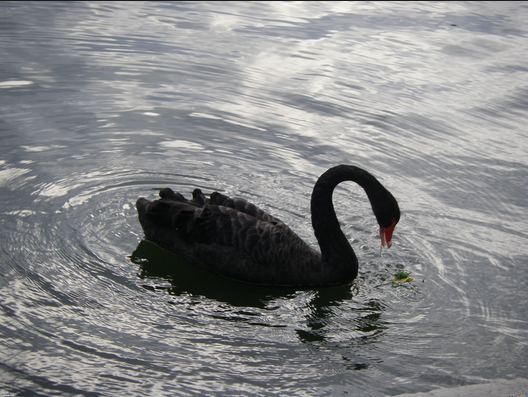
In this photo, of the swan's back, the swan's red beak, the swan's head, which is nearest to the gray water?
the swan's back

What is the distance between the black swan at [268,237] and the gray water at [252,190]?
13 centimetres

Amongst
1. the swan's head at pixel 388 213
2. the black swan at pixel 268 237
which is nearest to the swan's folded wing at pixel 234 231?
the black swan at pixel 268 237

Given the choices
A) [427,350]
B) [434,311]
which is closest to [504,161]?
[434,311]

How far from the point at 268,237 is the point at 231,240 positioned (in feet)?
0.91

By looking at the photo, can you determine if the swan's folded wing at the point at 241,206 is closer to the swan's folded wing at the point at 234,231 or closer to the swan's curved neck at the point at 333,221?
the swan's folded wing at the point at 234,231

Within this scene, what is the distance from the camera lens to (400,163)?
6.59m

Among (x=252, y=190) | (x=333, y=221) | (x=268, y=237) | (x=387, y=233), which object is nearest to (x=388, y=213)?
(x=387, y=233)

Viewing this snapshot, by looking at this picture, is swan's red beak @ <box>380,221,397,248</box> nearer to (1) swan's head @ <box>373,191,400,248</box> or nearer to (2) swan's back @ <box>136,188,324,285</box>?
(1) swan's head @ <box>373,191,400,248</box>

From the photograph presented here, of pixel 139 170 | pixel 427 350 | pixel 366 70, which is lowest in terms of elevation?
pixel 427 350

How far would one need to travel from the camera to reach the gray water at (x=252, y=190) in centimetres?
366

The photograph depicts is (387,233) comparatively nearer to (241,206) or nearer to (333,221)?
(333,221)

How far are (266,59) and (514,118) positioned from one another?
3.69m

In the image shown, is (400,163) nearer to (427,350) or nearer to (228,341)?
(427,350)

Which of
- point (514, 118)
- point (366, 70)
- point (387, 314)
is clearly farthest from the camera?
point (366, 70)
